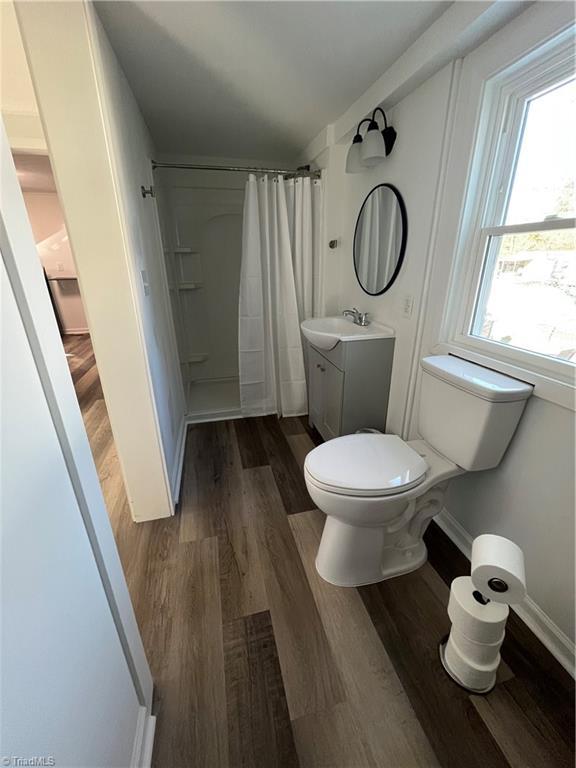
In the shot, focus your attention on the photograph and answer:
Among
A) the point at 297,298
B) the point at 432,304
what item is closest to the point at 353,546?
the point at 432,304

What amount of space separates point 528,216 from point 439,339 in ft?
1.79

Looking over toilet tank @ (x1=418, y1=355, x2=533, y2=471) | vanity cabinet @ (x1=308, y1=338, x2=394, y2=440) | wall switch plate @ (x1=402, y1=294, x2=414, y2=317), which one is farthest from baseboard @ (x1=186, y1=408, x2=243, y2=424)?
toilet tank @ (x1=418, y1=355, x2=533, y2=471)

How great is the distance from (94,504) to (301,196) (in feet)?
7.53

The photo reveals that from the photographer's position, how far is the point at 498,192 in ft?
3.97

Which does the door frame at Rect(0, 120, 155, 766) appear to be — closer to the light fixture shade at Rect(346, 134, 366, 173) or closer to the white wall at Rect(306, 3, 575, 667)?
the white wall at Rect(306, 3, 575, 667)

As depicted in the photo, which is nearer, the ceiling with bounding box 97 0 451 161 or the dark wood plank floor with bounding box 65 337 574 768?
the dark wood plank floor with bounding box 65 337 574 768

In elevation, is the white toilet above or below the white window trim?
below

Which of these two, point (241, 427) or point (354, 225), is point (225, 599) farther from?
point (354, 225)

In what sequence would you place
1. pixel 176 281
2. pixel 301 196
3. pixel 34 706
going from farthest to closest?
pixel 176 281 < pixel 301 196 < pixel 34 706

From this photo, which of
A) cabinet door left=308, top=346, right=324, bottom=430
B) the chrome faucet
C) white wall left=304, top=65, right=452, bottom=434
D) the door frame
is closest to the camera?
the door frame

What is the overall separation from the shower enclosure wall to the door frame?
6.29 ft

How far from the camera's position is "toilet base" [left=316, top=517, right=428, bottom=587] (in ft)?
4.17

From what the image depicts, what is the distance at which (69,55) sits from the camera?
105cm

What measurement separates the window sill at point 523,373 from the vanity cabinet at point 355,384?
41 cm
